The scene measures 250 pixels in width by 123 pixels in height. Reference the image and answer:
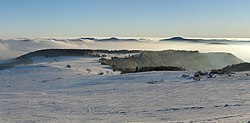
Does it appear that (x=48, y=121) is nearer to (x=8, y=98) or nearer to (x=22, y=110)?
(x=22, y=110)

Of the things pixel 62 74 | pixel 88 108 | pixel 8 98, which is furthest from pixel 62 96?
pixel 62 74

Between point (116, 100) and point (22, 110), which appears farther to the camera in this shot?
point (116, 100)

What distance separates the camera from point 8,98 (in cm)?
1472

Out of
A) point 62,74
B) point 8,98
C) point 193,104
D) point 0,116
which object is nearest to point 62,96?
point 8,98

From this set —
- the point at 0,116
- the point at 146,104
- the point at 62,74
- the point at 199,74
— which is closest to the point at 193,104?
the point at 146,104

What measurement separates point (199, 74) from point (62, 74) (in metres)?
9.37

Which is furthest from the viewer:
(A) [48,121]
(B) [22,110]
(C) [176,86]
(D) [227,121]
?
(C) [176,86]

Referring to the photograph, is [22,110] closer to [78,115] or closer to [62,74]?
[78,115]

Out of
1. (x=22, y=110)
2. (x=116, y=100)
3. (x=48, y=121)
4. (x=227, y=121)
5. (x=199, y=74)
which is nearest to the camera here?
(x=227, y=121)

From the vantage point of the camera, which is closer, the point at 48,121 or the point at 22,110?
the point at 48,121

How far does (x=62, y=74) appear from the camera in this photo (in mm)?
25641

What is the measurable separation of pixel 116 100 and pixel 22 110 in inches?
130

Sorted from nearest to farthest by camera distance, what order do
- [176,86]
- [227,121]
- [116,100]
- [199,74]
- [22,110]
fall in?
[227,121], [22,110], [116,100], [176,86], [199,74]

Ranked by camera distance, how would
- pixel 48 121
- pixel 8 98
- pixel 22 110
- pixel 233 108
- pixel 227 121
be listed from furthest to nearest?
pixel 8 98 < pixel 22 110 < pixel 233 108 < pixel 48 121 < pixel 227 121
